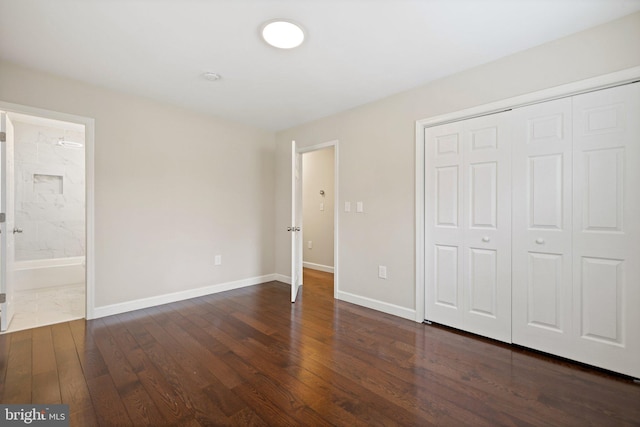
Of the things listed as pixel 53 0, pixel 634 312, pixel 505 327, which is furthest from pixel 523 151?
pixel 53 0

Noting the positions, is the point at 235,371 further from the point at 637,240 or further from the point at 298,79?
the point at 637,240

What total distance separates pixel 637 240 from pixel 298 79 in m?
2.93

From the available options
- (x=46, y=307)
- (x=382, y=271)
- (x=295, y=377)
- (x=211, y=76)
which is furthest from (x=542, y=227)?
(x=46, y=307)

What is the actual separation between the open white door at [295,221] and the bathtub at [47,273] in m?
3.58

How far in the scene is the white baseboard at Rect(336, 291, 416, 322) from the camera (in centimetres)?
306

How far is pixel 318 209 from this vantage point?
18.6 ft

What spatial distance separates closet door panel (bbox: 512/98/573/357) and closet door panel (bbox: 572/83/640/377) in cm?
6

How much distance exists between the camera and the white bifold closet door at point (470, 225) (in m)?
2.48

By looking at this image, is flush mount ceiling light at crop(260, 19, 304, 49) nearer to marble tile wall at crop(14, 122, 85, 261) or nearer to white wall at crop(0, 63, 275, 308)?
white wall at crop(0, 63, 275, 308)

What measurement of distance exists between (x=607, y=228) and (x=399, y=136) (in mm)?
1863

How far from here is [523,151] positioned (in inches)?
93.3

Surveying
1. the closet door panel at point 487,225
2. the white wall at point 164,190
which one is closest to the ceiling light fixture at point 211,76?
the white wall at point 164,190

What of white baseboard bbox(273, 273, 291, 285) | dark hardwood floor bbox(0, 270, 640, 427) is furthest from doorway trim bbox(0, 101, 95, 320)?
white baseboard bbox(273, 273, 291, 285)

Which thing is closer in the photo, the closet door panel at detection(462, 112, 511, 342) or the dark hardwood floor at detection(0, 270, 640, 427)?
the dark hardwood floor at detection(0, 270, 640, 427)
